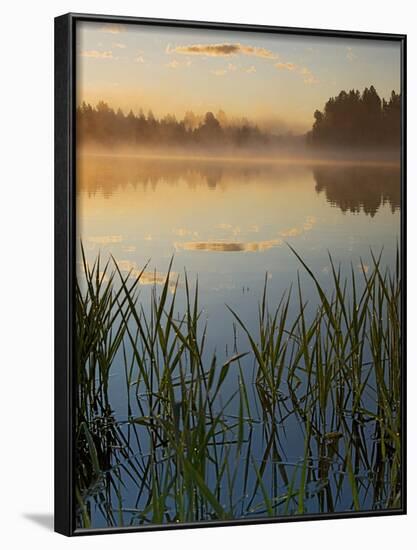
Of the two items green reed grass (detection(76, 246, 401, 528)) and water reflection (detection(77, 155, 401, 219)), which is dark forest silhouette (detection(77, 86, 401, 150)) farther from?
green reed grass (detection(76, 246, 401, 528))

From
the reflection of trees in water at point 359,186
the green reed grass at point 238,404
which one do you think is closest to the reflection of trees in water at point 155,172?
the reflection of trees in water at point 359,186

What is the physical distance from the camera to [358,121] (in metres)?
7.12

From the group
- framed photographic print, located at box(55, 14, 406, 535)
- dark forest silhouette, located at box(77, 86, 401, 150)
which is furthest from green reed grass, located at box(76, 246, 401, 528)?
dark forest silhouette, located at box(77, 86, 401, 150)

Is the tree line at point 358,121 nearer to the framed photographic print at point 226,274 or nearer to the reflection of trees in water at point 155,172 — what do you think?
the framed photographic print at point 226,274

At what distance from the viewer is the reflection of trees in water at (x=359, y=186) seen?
7.07 m

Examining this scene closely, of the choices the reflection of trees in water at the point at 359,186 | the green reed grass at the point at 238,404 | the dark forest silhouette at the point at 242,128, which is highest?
the dark forest silhouette at the point at 242,128

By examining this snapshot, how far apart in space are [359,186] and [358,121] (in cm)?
31

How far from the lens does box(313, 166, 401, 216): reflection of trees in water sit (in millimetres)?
7070

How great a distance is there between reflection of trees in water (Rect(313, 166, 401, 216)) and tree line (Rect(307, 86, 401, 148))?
118 millimetres

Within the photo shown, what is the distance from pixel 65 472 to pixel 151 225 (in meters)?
1.15

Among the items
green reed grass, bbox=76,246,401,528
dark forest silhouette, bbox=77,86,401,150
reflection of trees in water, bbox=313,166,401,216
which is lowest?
green reed grass, bbox=76,246,401,528

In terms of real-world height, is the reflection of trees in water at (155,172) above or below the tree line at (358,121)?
below

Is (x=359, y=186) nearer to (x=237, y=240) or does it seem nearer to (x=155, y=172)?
(x=237, y=240)

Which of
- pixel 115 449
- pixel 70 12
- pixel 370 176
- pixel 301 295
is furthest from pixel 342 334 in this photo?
pixel 70 12
